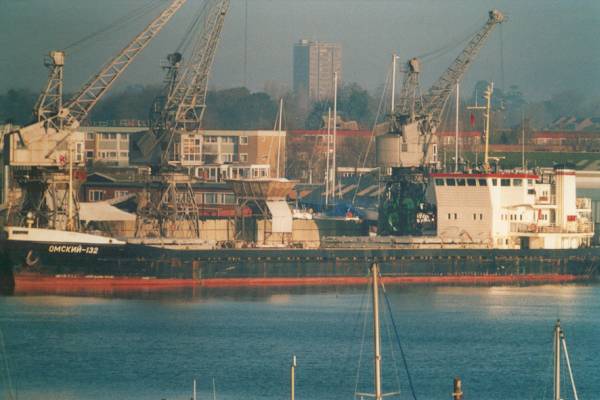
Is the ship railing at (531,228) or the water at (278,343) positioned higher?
the ship railing at (531,228)

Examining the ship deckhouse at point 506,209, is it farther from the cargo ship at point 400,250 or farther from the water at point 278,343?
the water at point 278,343

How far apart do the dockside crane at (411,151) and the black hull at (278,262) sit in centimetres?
459

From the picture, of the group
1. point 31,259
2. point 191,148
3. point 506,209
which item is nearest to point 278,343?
point 31,259

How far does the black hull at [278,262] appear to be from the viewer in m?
60.1

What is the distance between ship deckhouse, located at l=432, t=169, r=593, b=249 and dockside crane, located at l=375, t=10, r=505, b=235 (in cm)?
210

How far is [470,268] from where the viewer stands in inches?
2621

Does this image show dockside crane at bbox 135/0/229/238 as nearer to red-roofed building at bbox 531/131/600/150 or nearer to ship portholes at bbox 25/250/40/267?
ship portholes at bbox 25/250/40/267

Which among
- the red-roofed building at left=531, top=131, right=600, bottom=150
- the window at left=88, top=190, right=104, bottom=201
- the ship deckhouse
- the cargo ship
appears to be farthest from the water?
the red-roofed building at left=531, top=131, right=600, bottom=150

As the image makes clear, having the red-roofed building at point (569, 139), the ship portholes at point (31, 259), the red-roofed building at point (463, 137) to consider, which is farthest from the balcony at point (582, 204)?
the red-roofed building at point (569, 139)

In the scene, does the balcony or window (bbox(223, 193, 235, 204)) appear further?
window (bbox(223, 193, 235, 204))

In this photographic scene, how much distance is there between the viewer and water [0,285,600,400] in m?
39.6

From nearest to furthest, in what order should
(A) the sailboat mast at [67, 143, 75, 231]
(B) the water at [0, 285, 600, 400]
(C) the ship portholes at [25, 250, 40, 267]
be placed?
(B) the water at [0, 285, 600, 400] → (C) the ship portholes at [25, 250, 40, 267] → (A) the sailboat mast at [67, 143, 75, 231]

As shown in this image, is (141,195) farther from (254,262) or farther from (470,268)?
(470,268)

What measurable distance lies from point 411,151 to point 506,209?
5.99 metres
